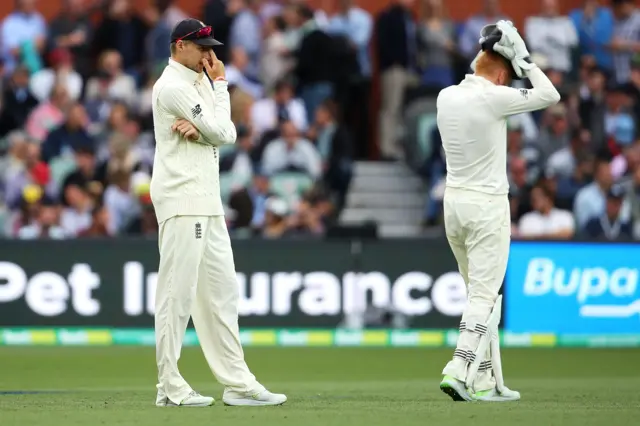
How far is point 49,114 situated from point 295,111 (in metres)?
3.34

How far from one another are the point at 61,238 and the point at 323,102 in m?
4.75

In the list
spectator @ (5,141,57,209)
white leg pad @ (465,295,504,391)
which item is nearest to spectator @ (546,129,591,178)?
spectator @ (5,141,57,209)

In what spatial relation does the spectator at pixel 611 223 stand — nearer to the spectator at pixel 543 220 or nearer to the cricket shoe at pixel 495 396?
the spectator at pixel 543 220

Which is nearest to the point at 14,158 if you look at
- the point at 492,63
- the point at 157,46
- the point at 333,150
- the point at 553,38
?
the point at 157,46

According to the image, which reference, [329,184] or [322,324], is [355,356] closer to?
[322,324]

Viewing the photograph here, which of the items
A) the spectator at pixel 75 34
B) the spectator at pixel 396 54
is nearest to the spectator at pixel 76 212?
the spectator at pixel 75 34

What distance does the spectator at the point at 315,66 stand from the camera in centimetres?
2033

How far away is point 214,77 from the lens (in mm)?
9398

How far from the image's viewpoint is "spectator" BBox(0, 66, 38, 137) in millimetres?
19906

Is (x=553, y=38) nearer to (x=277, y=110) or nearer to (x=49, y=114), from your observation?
(x=277, y=110)

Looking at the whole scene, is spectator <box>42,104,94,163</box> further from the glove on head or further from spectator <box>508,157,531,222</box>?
the glove on head

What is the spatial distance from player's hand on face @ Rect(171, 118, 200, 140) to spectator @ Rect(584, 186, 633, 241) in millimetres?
9584

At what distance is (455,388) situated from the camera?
9.60 meters

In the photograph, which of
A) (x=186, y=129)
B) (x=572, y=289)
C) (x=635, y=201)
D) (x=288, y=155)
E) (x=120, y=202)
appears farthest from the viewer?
(x=288, y=155)
